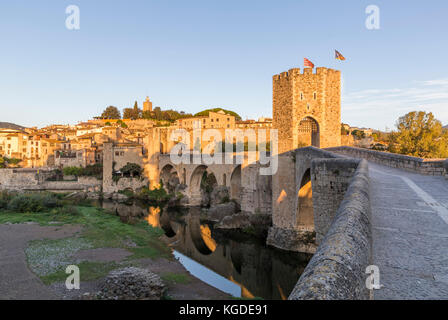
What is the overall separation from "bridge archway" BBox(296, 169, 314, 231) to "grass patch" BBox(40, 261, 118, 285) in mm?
9532

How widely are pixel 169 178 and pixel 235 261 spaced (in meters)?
26.3

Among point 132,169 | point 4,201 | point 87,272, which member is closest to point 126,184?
point 132,169

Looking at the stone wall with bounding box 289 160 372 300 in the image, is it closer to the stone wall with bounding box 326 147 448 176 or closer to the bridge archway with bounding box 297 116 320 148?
the stone wall with bounding box 326 147 448 176

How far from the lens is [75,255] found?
14383 mm

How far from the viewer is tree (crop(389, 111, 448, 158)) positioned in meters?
18.8

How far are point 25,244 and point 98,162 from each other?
126 feet

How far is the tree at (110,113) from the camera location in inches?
3755

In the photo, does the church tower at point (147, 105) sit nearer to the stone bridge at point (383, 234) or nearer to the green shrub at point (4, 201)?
the green shrub at point (4, 201)

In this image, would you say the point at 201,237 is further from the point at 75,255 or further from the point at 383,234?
the point at 383,234

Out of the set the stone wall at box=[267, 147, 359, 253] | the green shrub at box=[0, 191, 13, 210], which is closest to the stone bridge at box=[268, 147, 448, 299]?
the stone wall at box=[267, 147, 359, 253]

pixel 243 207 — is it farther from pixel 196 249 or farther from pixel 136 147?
pixel 136 147
